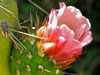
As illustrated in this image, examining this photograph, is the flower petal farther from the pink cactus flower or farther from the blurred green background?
the blurred green background

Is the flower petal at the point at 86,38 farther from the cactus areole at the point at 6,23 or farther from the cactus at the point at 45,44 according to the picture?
the cactus areole at the point at 6,23

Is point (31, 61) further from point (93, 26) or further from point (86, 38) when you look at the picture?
point (93, 26)

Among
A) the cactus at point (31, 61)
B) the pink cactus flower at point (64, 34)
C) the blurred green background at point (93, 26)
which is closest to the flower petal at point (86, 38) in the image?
the pink cactus flower at point (64, 34)

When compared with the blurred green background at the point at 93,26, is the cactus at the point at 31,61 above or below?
below

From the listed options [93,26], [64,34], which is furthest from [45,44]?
[93,26]

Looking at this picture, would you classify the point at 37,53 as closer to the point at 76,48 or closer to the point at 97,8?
the point at 76,48

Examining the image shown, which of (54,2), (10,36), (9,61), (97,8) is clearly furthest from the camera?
(97,8)

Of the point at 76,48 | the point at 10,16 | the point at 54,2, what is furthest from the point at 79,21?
the point at 54,2
